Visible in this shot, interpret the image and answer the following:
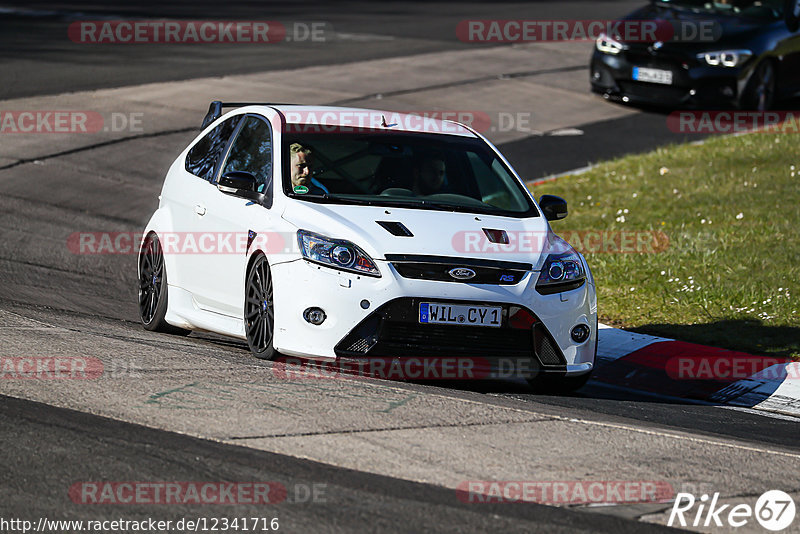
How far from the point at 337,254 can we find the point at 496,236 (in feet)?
3.31

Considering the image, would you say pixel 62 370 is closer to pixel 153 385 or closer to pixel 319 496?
pixel 153 385

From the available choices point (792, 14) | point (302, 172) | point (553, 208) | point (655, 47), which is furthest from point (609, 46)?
point (302, 172)

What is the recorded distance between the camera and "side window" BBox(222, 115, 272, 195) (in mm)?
8398

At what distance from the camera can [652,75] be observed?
61.7ft

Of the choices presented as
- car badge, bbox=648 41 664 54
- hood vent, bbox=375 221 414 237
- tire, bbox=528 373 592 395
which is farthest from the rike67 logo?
car badge, bbox=648 41 664 54

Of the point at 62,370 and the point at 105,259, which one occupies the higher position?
the point at 62,370

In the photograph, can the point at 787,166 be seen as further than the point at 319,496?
Yes

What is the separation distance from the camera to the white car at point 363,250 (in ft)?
24.2

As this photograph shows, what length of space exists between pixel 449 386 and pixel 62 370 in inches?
89.3

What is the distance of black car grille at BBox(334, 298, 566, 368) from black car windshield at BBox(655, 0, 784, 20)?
530 inches

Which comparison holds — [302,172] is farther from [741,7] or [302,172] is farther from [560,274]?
[741,7]

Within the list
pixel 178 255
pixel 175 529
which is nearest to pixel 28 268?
pixel 178 255

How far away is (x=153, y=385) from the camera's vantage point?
21.8ft

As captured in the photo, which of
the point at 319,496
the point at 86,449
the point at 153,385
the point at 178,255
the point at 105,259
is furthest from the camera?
the point at 105,259
